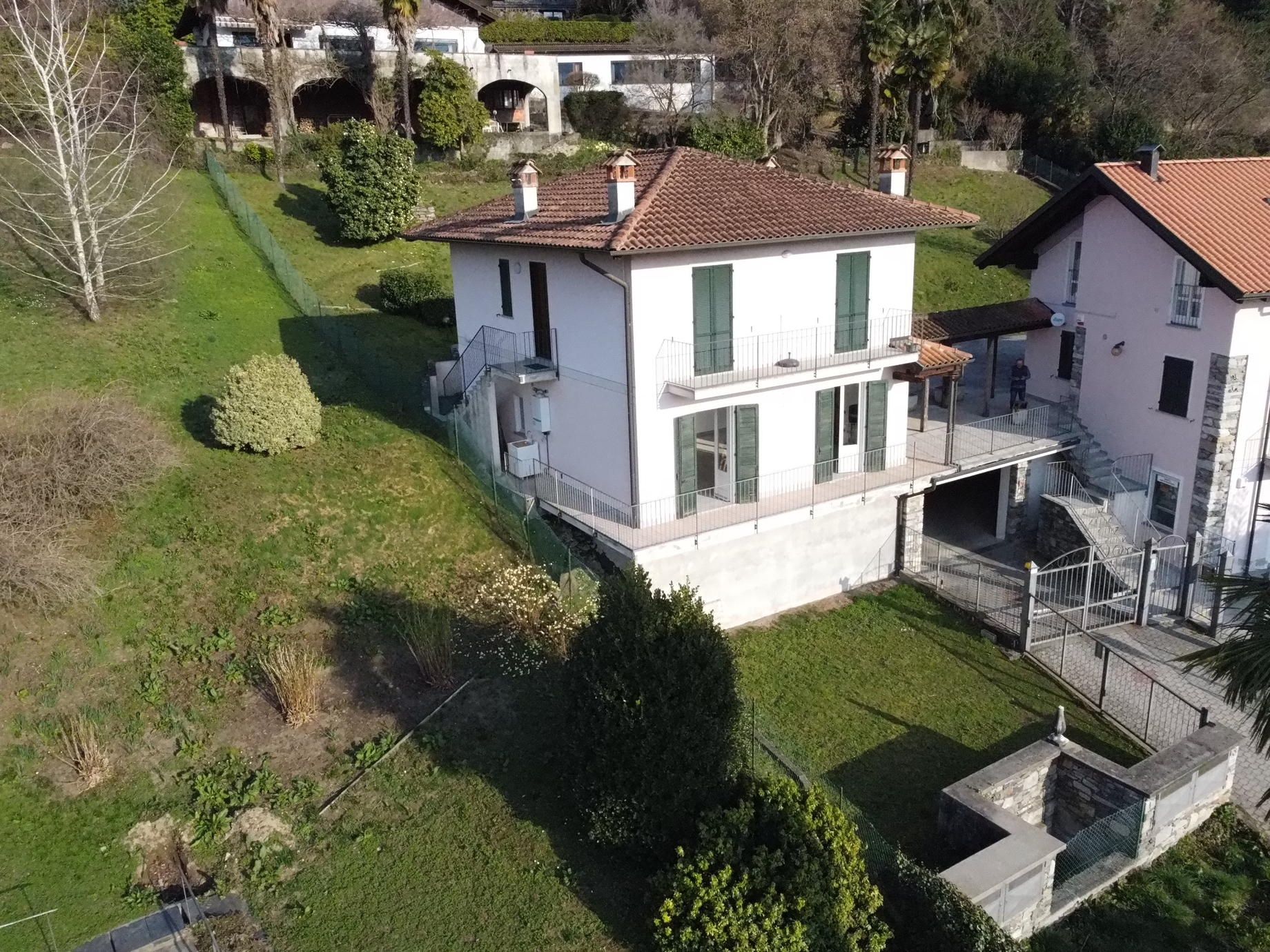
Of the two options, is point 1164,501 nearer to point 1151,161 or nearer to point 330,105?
point 1151,161

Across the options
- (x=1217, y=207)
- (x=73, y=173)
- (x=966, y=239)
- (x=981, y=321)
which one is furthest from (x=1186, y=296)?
(x=73, y=173)

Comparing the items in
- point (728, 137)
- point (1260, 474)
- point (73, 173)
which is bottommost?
point (1260, 474)

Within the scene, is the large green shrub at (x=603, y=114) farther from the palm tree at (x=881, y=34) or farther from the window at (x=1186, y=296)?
the window at (x=1186, y=296)

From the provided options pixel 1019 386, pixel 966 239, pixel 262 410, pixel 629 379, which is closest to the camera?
pixel 629 379

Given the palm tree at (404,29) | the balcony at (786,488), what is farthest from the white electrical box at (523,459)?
the palm tree at (404,29)

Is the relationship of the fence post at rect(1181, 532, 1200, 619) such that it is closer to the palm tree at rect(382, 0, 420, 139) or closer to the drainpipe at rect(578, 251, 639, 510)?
the drainpipe at rect(578, 251, 639, 510)

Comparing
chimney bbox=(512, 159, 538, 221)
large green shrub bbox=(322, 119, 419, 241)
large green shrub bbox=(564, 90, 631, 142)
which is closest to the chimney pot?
chimney bbox=(512, 159, 538, 221)

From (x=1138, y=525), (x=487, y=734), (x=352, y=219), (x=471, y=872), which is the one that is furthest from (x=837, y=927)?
(x=352, y=219)
